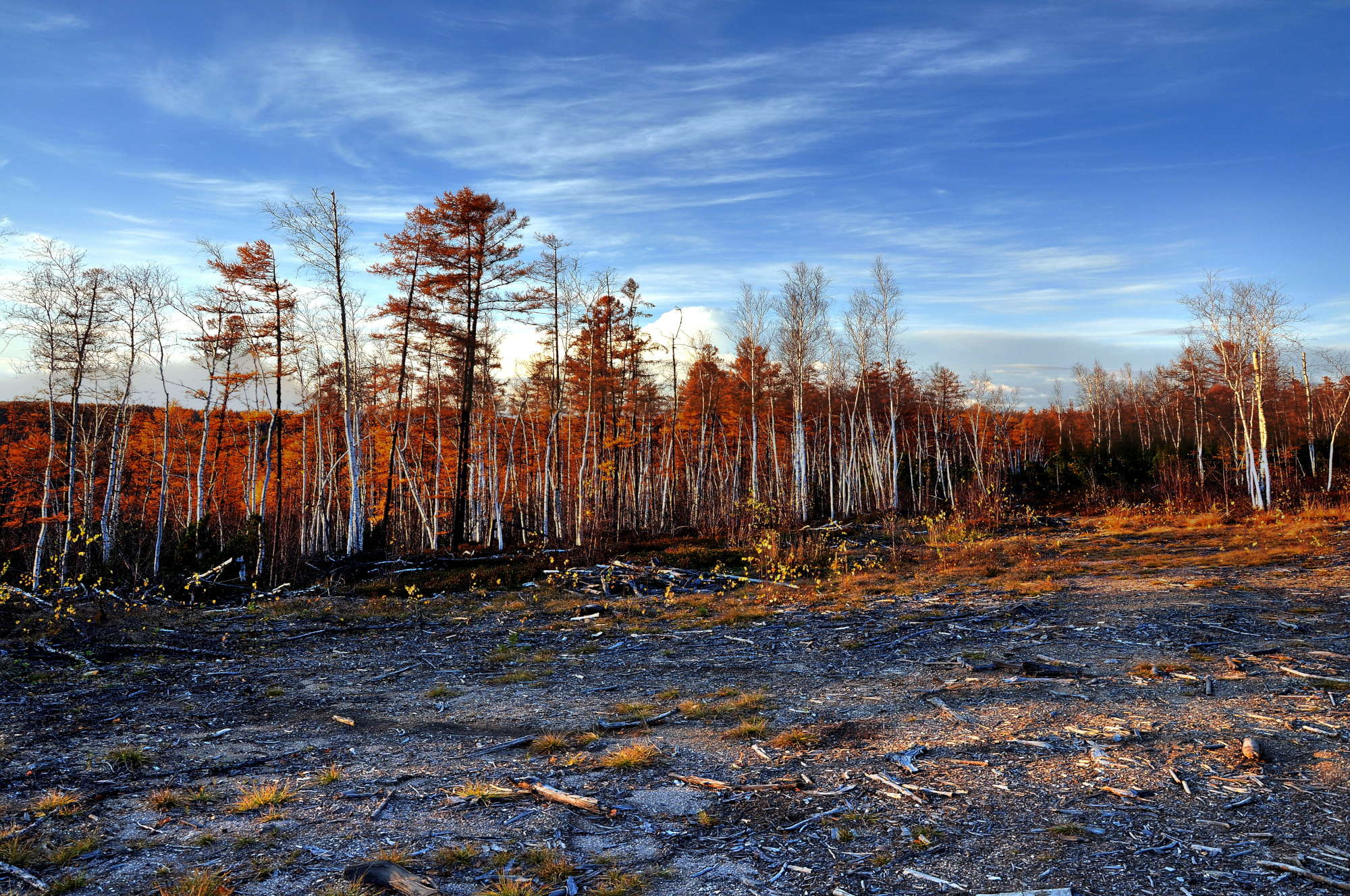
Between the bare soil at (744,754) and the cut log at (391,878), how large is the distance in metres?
0.13

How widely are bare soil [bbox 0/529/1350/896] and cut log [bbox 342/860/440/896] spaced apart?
131mm

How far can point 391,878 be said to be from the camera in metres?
3.37

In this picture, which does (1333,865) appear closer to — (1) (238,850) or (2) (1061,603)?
(1) (238,850)

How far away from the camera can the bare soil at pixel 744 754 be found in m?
3.52

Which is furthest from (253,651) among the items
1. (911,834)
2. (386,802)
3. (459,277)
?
(459,277)

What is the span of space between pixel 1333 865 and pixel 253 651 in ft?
35.5

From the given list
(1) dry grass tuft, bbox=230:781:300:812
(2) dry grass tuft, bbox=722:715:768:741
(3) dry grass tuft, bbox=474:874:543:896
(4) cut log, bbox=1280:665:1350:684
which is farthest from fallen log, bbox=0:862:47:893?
(4) cut log, bbox=1280:665:1350:684

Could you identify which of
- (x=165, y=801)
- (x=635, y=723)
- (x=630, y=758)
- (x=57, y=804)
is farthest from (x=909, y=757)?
(x=57, y=804)

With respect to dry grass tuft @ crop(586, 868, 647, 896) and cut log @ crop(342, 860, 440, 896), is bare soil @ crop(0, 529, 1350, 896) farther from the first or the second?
cut log @ crop(342, 860, 440, 896)

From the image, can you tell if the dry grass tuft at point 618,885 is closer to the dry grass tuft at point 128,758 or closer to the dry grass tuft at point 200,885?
the dry grass tuft at point 200,885

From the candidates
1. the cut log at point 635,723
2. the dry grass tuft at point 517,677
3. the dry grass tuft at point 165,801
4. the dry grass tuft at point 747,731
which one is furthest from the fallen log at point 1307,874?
the dry grass tuft at point 517,677

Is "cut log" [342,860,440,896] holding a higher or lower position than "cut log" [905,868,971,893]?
higher

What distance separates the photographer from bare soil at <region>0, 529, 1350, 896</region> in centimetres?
352

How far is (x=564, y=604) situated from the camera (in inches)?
487
